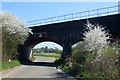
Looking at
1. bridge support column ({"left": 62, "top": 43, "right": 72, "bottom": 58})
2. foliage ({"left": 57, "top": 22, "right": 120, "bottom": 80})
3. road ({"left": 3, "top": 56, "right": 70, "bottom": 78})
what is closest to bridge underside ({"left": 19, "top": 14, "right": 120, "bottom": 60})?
bridge support column ({"left": 62, "top": 43, "right": 72, "bottom": 58})

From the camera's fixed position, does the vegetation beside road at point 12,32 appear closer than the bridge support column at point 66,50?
Yes

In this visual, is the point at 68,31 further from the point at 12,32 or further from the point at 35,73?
the point at 35,73

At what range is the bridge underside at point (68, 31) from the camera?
4203 centimetres

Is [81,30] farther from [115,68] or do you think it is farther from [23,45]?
[115,68]

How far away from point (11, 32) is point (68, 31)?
836 centimetres

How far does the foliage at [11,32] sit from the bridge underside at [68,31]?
2335 millimetres

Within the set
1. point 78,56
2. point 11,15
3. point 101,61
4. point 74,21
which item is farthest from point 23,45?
point 101,61

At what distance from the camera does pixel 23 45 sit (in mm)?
55594

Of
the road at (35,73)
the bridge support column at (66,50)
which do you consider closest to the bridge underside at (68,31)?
the bridge support column at (66,50)

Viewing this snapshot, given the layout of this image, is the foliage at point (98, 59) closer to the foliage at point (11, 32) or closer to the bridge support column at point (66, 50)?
the foliage at point (11, 32)

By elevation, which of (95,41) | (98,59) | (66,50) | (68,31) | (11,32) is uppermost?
(68,31)

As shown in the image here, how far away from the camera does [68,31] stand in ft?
158

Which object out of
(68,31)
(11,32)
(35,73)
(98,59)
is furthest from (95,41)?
(11,32)

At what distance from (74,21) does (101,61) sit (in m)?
21.9
